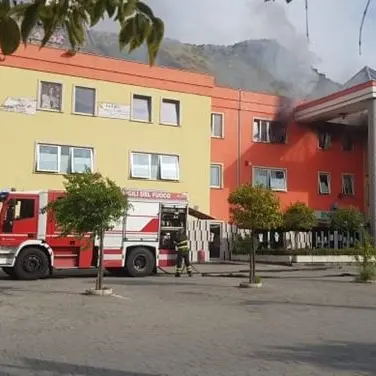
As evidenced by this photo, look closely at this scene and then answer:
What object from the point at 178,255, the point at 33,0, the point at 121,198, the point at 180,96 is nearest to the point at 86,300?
the point at 121,198

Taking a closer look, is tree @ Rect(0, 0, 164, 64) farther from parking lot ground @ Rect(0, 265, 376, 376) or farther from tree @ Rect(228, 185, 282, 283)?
tree @ Rect(228, 185, 282, 283)

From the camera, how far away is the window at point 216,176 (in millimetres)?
35469

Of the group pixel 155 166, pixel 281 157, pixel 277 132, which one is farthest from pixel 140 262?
pixel 277 132

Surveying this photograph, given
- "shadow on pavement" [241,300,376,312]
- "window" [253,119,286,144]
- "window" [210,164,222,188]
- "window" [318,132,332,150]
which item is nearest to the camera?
"shadow on pavement" [241,300,376,312]

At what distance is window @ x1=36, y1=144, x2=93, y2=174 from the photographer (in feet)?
95.4

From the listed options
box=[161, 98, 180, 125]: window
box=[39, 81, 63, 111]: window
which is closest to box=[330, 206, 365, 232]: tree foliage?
box=[161, 98, 180, 125]: window

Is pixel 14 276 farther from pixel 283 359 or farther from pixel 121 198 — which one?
pixel 283 359

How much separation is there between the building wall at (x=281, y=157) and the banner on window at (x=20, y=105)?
10813 millimetres

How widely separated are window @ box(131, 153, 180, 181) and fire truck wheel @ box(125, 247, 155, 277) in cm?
920

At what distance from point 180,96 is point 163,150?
10.1ft

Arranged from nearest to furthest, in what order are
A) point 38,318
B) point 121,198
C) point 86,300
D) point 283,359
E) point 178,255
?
point 283,359 < point 38,318 < point 86,300 < point 121,198 < point 178,255

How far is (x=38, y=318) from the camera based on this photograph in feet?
37.9

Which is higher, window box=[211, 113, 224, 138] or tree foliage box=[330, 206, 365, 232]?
window box=[211, 113, 224, 138]

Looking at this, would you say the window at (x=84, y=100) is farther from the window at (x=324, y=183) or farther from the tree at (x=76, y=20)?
the tree at (x=76, y=20)
